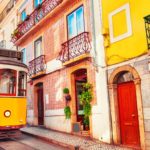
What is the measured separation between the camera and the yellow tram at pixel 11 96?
10883 millimetres

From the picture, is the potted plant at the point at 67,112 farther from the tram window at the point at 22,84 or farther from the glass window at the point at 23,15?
the glass window at the point at 23,15

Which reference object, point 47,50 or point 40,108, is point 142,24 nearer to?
point 47,50

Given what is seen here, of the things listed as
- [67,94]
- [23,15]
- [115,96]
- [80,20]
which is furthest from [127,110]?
[23,15]

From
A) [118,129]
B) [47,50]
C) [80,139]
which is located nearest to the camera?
[118,129]

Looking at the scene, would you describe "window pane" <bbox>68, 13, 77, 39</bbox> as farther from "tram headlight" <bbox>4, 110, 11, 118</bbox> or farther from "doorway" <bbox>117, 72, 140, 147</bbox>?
"tram headlight" <bbox>4, 110, 11, 118</bbox>

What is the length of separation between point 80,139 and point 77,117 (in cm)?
192

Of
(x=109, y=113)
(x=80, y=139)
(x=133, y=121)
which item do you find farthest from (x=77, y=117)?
(x=133, y=121)

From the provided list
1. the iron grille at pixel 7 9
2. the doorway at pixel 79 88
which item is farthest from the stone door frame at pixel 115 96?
the iron grille at pixel 7 9

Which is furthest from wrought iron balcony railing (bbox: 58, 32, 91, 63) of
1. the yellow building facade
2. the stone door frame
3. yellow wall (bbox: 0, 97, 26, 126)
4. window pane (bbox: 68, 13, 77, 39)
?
yellow wall (bbox: 0, 97, 26, 126)

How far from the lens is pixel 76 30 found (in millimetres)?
13062

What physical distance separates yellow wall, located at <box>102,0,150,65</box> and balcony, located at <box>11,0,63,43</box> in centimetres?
432

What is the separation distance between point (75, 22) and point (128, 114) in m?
5.70

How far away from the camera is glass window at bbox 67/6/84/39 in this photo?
1278cm

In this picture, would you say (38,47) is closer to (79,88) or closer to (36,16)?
(36,16)
